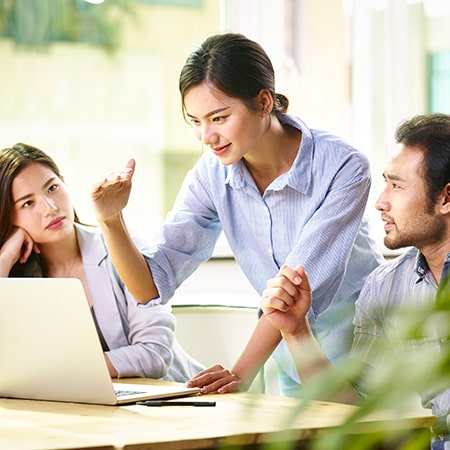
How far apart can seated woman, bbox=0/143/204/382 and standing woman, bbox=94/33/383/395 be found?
0.12 m

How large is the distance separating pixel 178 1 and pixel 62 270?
1615 millimetres

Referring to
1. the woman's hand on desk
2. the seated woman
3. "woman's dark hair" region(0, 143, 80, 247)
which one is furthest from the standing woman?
"woman's dark hair" region(0, 143, 80, 247)

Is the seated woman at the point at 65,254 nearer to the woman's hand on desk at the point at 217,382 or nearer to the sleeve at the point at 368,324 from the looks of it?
the woman's hand on desk at the point at 217,382

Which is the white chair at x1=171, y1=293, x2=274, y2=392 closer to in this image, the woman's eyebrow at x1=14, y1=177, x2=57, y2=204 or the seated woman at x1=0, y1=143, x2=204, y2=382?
the seated woman at x1=0, y1=143, x2=204, y2=382

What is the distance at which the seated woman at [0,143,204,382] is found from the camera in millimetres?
2150

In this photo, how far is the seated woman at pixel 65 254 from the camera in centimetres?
215

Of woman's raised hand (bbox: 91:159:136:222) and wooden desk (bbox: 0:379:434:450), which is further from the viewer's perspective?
woman's raised hand (bbox: 91:159:136:222)

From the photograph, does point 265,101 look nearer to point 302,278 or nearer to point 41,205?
point 302,278

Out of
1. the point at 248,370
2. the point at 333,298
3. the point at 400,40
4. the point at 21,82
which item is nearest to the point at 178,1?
the point at 21,82

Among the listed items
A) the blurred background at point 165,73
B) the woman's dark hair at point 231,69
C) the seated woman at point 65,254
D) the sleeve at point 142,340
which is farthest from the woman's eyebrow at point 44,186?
the blurred background at point 165,73

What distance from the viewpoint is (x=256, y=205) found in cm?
206

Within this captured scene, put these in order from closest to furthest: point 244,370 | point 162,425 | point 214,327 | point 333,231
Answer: point 162,425 → point 244,370 → point 333,231 → point 214,327

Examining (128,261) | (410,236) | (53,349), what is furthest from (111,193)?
(410,236)

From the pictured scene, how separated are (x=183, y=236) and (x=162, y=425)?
33.5 inches
